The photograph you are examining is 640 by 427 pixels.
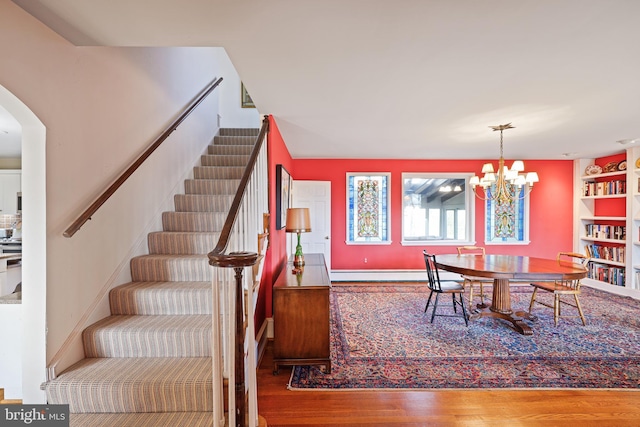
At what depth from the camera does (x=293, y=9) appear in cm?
144

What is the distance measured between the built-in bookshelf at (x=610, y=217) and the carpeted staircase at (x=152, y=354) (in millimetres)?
6375

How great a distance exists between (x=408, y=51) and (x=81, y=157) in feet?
7.47

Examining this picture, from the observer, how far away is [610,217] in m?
4.93

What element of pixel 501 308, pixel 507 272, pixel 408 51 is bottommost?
pixel 501 308

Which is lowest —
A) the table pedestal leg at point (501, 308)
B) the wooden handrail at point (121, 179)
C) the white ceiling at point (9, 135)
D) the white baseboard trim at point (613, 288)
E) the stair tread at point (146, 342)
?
the white baseboard trim at point (613, 288)

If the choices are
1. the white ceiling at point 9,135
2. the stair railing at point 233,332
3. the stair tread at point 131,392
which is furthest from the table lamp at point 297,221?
the white ceiling at point 9,135

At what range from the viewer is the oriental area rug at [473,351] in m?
2.34

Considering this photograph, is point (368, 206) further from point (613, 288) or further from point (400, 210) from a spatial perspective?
point (613, 288)

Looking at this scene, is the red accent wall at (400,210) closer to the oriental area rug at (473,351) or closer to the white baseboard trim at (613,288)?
the white baseboard trim at (613,288)

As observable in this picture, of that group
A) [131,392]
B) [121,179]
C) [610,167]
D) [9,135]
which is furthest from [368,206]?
[9,135]

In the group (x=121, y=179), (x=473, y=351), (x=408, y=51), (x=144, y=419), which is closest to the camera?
(x=144, y=419)

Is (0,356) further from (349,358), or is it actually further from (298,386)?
(349,358)

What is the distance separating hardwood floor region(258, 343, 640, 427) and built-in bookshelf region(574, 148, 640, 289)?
366 cm

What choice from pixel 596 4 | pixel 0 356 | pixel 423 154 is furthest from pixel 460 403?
pixel 423 154
